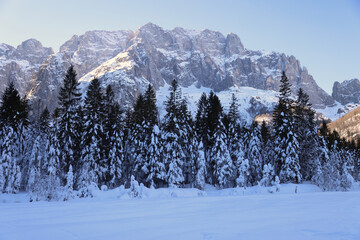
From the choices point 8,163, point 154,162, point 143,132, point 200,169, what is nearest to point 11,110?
point 8,163

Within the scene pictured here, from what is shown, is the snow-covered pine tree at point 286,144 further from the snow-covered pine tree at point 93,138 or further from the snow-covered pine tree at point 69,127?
the snow-covered pine tree at point 69,127

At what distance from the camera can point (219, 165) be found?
34.9 m

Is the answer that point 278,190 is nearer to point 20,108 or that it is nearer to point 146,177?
point 146,177

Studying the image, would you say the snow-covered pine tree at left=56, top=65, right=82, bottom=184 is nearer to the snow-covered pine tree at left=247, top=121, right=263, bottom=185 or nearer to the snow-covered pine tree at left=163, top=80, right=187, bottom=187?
the snow-covered pine tree at left=163, top=80, right=187, bottom=187

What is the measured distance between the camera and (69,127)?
27.2m

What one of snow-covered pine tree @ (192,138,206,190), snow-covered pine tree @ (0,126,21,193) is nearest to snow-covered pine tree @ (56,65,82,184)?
snow-covered pine tree @ (0,126,21,193)

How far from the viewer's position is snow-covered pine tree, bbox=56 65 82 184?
2728 centimetres

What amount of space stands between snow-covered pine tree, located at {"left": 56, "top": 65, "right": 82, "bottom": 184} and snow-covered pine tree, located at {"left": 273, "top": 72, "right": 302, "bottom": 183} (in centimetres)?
2553

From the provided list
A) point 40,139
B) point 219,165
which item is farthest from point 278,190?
point 40,139

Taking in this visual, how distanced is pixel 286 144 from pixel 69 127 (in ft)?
88.0

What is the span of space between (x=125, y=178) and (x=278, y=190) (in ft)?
74.1

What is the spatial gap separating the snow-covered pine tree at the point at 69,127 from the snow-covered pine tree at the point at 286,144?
25534mm

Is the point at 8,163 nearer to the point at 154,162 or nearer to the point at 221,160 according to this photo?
the point at 154,162

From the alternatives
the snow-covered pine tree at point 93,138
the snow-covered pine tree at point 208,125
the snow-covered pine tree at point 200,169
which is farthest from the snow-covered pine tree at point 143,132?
the snow-covered pine tree at point 208,125
